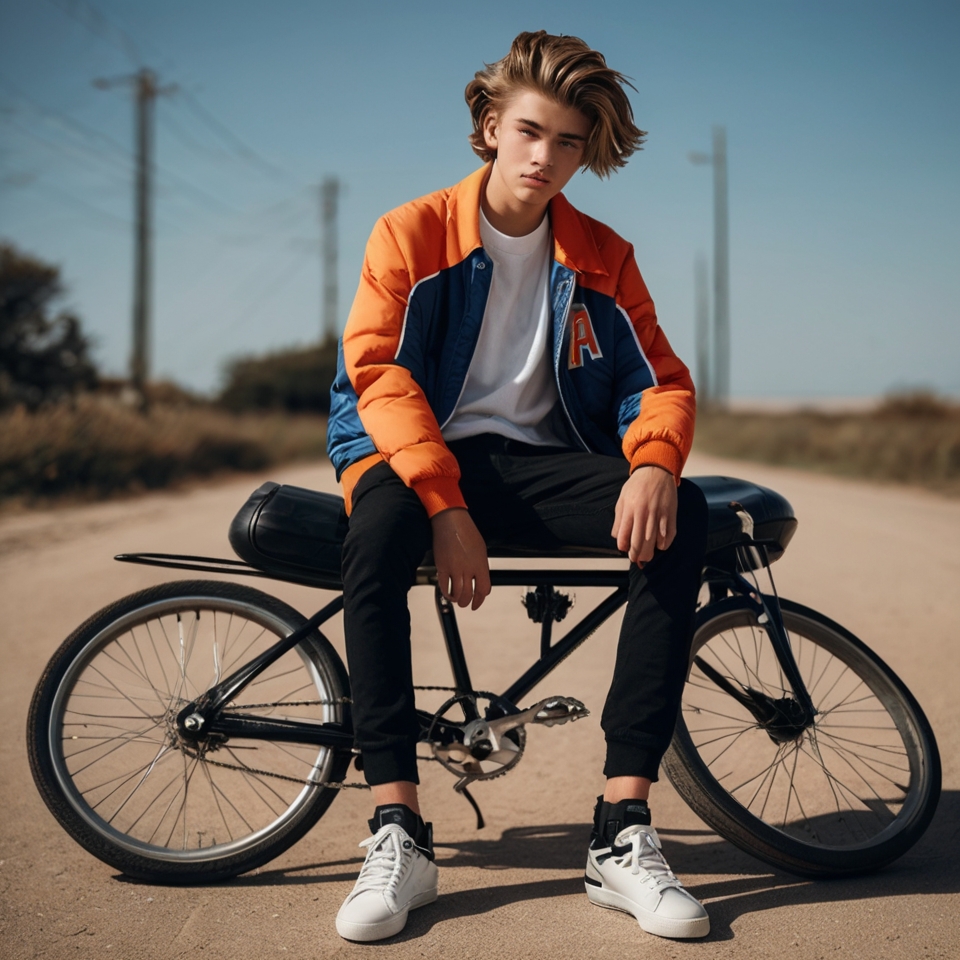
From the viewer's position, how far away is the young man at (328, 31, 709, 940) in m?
2.26

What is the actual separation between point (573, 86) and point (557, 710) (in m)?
1.50

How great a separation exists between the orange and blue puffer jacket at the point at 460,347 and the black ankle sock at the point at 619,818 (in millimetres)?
751

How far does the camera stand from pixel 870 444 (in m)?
21.1

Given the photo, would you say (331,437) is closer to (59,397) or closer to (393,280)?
(393,280)

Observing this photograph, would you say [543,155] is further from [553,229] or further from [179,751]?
[179,751]

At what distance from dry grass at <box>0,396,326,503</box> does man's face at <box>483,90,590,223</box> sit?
34.4ft

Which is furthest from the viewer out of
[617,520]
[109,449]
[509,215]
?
[109,449]

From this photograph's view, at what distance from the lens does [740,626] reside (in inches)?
106

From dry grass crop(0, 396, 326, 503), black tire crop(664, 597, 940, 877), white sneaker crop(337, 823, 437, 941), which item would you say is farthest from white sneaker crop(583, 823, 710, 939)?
dry grass crop(0, 396, 326, 503)

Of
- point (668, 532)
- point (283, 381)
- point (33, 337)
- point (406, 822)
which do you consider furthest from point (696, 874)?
point (283, 381)

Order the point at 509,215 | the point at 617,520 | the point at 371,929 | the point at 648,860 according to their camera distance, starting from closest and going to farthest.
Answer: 1. the point at 371,929
2. the point at 648,860
3. the point at 617,520
4. the point at 509,215

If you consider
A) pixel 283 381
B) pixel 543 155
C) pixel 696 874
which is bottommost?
pixel 696 874

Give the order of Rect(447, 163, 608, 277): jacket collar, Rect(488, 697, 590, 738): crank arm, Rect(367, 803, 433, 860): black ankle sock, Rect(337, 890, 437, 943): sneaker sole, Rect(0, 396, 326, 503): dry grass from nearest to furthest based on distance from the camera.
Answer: Rect(337, 890, 437, 943): sneaker sole
Rect(367, 803, 433, 860): black ankle sock
Rect(488, 697, 590, 738): crank arm
Rect(447, 163, 608, 277): jacket collar
Rect(0, 396, 326, 503): dry grass

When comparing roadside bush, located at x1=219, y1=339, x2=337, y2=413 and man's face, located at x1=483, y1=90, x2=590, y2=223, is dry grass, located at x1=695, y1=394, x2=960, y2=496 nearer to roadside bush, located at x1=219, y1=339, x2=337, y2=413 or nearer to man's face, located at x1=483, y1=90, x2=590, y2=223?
man's face, located at x1=483, y1=90, x2=590, y2=223
